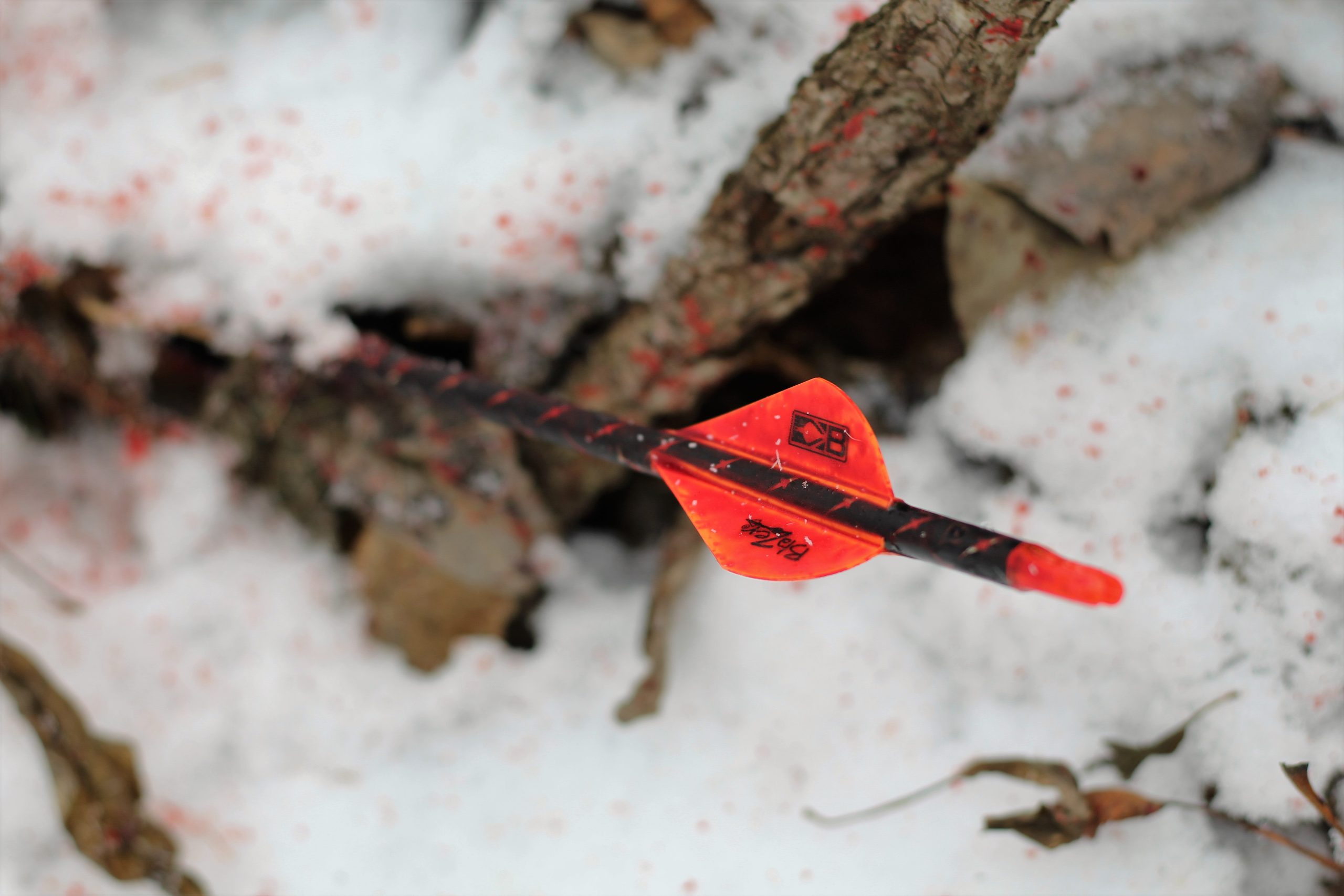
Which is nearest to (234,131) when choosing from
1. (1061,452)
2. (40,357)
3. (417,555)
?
(40,357)

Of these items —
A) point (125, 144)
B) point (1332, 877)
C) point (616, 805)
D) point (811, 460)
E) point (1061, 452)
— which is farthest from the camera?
point (125, 144)

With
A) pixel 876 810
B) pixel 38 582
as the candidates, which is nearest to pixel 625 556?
pixel 876 810

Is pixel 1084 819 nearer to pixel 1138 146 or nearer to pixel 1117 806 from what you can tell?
pixel 1117 806

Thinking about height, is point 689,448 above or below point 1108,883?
above

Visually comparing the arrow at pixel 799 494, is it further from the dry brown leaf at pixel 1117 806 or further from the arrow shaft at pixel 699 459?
the dry brown leaf at pixel 1117 806

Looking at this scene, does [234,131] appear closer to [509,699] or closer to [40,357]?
[40,357]

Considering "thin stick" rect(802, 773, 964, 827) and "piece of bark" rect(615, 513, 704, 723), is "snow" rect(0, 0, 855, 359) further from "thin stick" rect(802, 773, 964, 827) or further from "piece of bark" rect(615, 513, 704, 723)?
"thin stick" rect(802, 773, 964, 827)

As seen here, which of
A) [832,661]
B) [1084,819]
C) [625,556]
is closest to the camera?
[1084,819]
